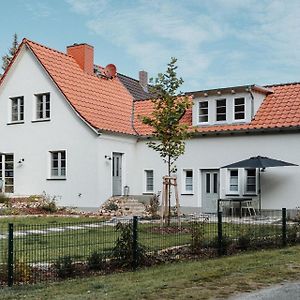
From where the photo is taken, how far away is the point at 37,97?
103 feet

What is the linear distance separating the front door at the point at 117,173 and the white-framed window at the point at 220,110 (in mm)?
5761

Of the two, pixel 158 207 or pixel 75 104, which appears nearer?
pixel 158 207

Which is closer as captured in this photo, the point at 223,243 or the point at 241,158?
the point at 223,243

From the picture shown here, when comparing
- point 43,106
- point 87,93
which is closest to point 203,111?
point 87,93

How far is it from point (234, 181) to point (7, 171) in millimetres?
13218

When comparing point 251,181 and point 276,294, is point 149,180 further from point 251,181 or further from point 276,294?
point 276,294

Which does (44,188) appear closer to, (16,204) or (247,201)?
(16,204)

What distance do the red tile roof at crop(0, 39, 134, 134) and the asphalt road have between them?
20.1 metres

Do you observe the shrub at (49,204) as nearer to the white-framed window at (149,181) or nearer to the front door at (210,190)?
the white-framed window at (149,181)

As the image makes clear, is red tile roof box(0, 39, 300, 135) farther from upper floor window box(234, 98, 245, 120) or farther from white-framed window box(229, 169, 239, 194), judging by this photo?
white-framed window box(229, 169, 239, 194)

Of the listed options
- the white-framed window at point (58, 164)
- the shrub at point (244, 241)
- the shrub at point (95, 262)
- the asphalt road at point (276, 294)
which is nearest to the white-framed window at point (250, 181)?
the white-framed window at point (58, 164)

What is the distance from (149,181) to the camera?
30.9 m

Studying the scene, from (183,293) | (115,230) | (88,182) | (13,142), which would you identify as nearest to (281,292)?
(183,293)

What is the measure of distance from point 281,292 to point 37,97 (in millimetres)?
24617
